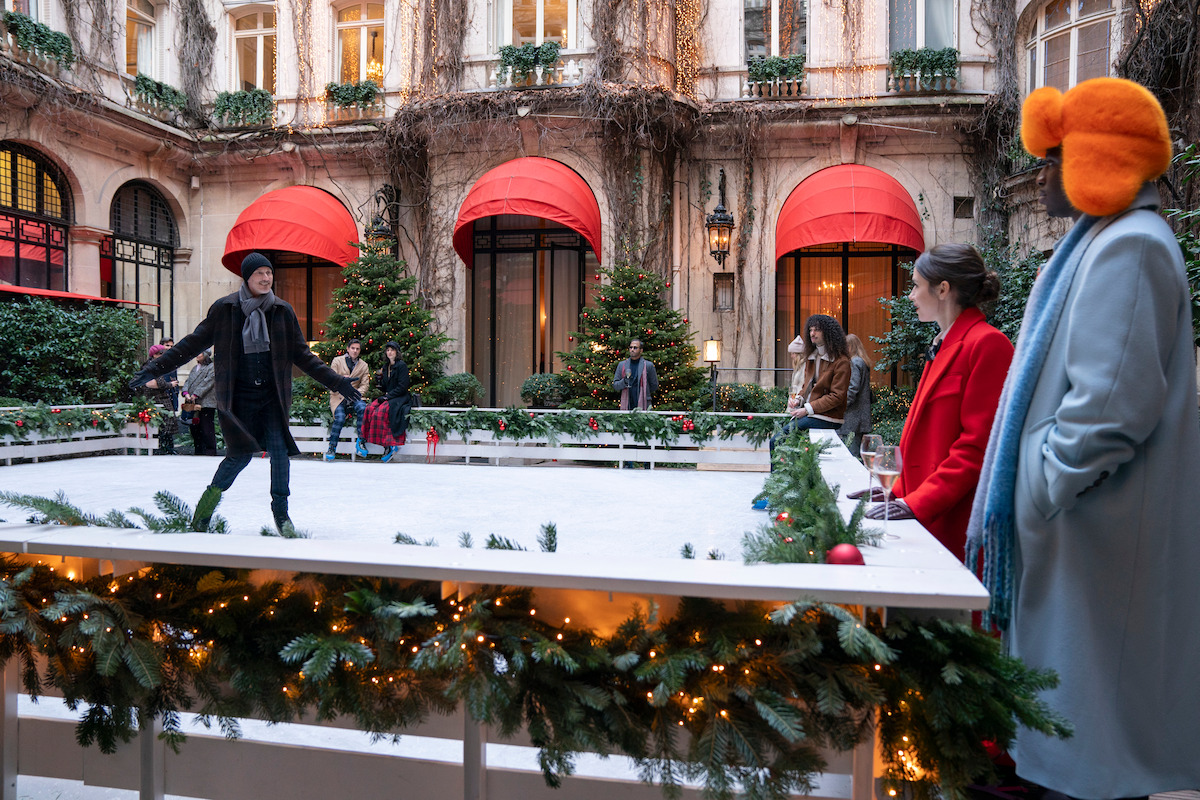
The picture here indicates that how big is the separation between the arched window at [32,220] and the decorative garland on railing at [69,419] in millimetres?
4924

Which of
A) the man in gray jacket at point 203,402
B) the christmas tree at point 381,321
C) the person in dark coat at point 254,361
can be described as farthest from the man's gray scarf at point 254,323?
the christmas tree at point 381,321

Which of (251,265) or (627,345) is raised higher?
(251,265)

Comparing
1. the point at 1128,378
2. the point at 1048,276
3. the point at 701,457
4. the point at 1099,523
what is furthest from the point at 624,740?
the point at 701,457

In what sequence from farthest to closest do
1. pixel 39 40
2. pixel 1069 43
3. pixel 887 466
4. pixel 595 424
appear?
pixel 39 40 < pixel 1069 43 < pixel 595 424 < pixel 887 466

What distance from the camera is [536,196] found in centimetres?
1506

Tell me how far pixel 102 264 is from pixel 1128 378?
783 inches

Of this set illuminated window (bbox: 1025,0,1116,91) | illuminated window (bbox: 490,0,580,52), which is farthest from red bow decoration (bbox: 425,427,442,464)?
illuminated window (bbox: 1025,0,1116,91)

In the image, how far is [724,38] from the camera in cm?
1648

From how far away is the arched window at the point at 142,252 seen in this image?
17.8 meters

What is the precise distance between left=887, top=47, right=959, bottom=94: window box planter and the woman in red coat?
14.9 metres

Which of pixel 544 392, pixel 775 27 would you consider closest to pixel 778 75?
pixel 775 27

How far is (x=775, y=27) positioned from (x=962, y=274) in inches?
614

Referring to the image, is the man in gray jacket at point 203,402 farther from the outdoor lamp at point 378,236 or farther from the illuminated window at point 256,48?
the illuminated window at point 256,48

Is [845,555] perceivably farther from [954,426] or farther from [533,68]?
[533,68]
